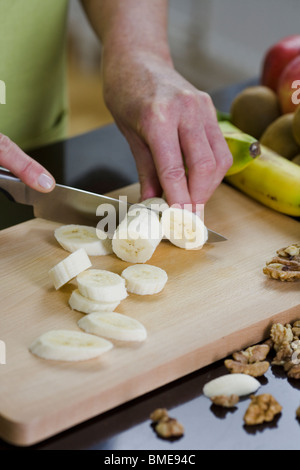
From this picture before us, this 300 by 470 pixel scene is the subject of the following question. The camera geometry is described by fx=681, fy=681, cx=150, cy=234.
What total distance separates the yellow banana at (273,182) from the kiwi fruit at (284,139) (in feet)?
0.17

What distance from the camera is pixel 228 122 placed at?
1.75m

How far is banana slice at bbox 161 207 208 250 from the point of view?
54.7 inches

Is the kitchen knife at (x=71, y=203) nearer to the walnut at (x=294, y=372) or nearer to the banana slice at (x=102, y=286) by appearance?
the banana slice at (x=102, y=286)

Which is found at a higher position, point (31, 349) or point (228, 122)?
point (228, 122)

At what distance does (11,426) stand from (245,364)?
0.39 m

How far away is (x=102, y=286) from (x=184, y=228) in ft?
0.91

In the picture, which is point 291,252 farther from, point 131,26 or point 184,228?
Answer: point 131,26

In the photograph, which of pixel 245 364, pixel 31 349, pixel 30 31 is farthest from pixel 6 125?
pixel 245 364

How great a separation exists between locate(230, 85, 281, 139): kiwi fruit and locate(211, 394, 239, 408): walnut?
3.06ft

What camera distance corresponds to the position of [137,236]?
132 centimetres

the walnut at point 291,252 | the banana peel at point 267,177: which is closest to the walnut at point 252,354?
the walnut at point 291,252

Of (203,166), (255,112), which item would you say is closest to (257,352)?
(203,166)
